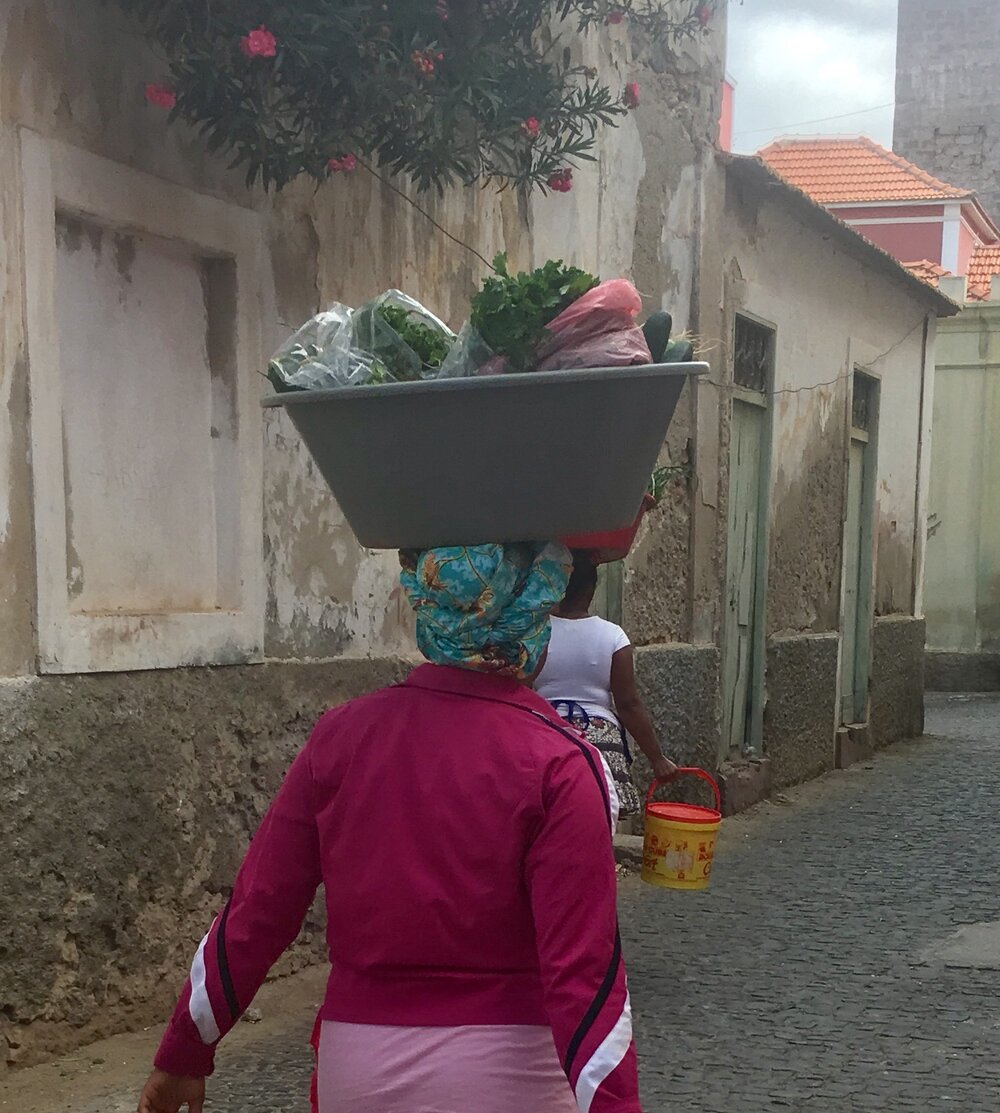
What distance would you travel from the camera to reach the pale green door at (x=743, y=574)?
29.4 feet

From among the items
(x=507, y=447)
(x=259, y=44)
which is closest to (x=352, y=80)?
(x=259, y=44)

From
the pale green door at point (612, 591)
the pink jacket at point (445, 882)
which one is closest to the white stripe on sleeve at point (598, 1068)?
the pink jacket at point (445, 882)

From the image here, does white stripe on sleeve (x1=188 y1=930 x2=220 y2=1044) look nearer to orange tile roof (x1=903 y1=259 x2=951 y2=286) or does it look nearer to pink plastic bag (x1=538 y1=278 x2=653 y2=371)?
pink plastic bag (x1=538 y1=278 x2=653 y2=371)

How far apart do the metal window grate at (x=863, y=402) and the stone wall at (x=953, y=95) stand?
70.8ft

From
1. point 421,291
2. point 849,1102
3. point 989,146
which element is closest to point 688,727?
point 421,291

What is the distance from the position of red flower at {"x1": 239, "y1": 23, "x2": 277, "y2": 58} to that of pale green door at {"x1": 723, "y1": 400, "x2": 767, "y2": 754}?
5387 millimetres

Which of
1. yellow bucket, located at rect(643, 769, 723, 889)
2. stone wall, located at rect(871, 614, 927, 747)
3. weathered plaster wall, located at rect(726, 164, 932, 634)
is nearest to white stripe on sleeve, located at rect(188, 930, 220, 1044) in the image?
yellow bucket, located at rect(643, 769, 723, 889)

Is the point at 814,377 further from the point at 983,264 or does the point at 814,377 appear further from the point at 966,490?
the point at 983,264

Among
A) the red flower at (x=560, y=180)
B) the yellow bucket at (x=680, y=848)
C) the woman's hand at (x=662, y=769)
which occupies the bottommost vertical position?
the yellow bucket at (x=680, y=848)

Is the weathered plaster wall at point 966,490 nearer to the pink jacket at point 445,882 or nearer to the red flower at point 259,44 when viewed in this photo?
the red flower at point 259,44

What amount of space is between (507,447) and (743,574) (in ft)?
24.2

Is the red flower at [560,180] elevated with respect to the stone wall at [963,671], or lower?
elevated

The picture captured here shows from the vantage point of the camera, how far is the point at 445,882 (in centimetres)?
192

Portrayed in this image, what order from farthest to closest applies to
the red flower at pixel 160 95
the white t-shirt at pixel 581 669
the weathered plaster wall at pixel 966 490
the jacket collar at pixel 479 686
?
the weathered plaster wall at pixel 966 490
the white t-shirt at pixel 581 669
the red flower at pixel 160 95
the jacket collar at pixel 479 686
